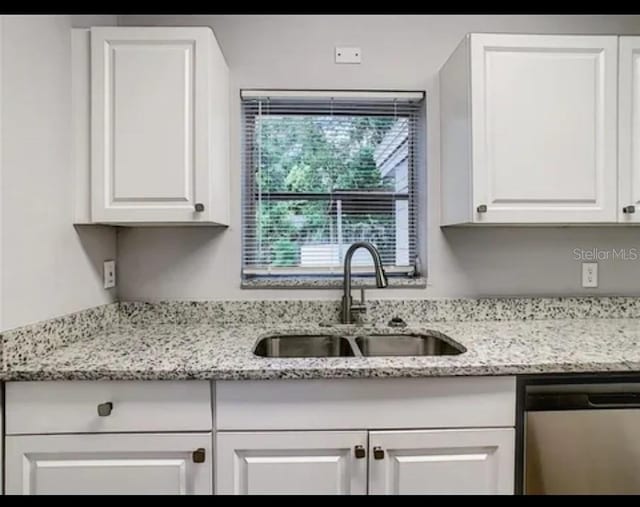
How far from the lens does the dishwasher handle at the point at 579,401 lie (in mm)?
1161

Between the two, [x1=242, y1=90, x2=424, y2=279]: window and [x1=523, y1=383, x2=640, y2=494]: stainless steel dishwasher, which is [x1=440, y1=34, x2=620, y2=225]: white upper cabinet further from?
A: [x1=523, y1=383, x2=640, y2=494]: stainless steel dishwasher

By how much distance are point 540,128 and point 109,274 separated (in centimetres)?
178

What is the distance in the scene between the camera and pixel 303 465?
114 centimetres

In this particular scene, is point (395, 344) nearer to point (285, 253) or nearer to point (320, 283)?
point (320, 283)

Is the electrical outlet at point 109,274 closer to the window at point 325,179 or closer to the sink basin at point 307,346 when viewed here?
the window at point 325,179

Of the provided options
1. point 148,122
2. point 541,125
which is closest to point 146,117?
point 148,122

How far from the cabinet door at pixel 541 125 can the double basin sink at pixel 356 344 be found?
0.54 meters

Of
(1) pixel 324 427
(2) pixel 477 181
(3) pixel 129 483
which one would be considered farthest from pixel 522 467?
(3) pixel 129 483

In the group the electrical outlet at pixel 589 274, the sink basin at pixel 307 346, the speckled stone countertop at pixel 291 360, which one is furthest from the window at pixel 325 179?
the electrical outlet at pixel 589 274

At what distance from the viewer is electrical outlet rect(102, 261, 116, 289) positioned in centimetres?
165

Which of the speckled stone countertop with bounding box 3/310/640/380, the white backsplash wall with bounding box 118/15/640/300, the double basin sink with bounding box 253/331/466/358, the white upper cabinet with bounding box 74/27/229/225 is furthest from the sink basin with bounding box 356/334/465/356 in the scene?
the white upper cabinet with bounding box 74/27/229/225

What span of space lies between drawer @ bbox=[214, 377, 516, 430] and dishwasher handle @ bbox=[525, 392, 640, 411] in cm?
6

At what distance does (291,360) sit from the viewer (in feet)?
3.89

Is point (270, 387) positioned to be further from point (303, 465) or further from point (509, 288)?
point (509, 288)
